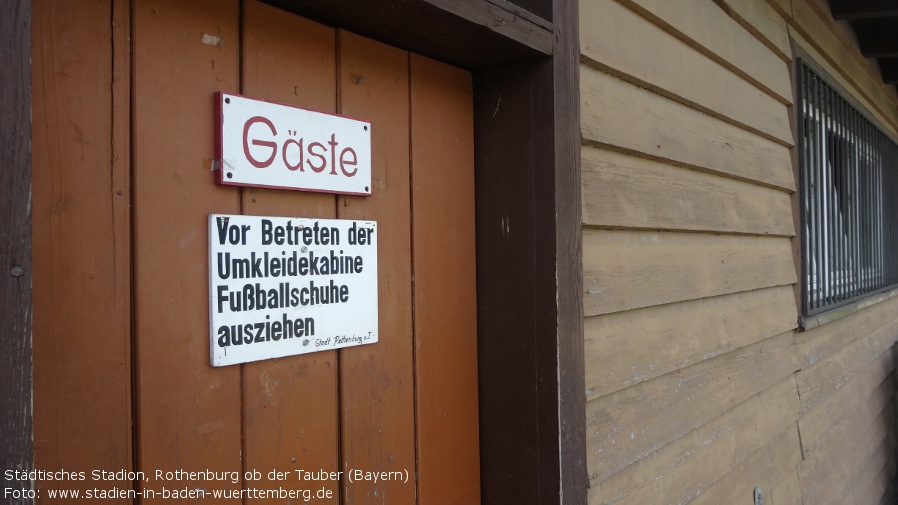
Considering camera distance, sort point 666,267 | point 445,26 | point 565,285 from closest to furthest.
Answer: point 445,26 < point 565,285 < point 666,267

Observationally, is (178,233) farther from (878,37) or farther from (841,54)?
(878,37)

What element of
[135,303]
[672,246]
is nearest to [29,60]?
[135,303]

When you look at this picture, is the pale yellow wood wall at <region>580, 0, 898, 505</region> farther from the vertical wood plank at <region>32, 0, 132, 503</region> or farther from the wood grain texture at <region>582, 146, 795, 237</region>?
the vertical wood plank at <region>32, 0, 132, 503</region>

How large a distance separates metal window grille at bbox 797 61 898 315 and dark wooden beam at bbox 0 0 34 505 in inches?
113

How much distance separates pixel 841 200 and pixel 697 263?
7.38ft

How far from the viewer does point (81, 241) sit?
34.3 inches

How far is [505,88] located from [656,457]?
1136 millimetres

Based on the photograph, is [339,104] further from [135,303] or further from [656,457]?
[656,457]

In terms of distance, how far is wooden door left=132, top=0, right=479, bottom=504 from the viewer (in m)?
0.95

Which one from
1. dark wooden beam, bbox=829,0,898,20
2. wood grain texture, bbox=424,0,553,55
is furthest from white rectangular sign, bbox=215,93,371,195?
dark wooden beam, bbox=829,0,898,20

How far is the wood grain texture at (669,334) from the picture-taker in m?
1.56

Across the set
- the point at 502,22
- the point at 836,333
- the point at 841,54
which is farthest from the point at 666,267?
the point at 841,54

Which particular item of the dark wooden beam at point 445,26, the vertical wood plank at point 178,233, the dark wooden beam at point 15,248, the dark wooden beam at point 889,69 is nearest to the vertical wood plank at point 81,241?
the vertical wood plank at point 178,233

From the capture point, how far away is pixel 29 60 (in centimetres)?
72
